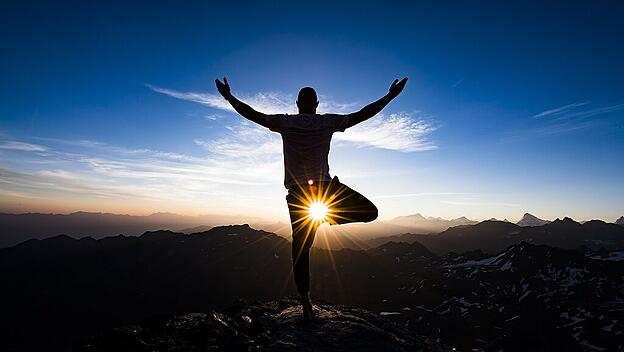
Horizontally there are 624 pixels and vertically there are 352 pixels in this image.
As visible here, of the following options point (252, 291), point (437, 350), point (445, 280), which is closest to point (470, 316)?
point (445, 280)

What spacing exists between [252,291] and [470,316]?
383 feet

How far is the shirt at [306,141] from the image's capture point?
5.04m

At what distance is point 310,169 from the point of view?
5258 millimetres

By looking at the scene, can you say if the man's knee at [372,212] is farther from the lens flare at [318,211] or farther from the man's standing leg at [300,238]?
the man's standing leg at [300,238]

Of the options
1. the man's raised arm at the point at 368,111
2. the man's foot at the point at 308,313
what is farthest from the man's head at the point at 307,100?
the man's foot at the point at 308,313

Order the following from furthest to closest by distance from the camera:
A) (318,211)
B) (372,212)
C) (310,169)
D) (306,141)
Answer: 1. (318,211)
2. (372,212)
3. (310,169)
4. (306,141)

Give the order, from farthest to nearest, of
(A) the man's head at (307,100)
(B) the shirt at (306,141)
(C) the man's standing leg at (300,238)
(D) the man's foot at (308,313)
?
(D) the man's foot at (308,313) < (C) the man's standing leg at (300,238) < (A) the man's head at (307,100) < (B) the shirt at (306,141)

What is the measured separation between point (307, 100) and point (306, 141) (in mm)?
716

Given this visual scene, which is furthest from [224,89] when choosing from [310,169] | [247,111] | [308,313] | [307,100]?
[308,313]

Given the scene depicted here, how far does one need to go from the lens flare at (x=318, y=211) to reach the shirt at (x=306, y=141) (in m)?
0.43

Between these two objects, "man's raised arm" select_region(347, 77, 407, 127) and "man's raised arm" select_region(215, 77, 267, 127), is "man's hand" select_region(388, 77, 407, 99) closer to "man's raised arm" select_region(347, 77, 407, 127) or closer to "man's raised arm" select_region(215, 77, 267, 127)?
"man's raised arm" select_region(347, 77, 407, 127)

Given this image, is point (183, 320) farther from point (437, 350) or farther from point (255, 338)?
point (437, 350)

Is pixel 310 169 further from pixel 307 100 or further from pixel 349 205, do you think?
pixel 307 100

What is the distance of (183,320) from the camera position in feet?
25.5
